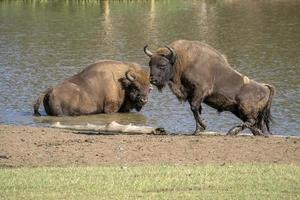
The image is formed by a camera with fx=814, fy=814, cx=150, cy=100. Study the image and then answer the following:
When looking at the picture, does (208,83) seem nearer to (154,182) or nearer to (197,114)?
(197,114)

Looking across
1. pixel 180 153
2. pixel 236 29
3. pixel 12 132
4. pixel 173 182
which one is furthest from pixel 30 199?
pixel 236 29

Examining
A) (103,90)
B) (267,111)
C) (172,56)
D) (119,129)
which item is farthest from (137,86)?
(267,111)

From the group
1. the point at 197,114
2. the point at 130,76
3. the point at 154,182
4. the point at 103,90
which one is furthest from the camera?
the point at 103,90

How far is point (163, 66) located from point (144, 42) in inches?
696

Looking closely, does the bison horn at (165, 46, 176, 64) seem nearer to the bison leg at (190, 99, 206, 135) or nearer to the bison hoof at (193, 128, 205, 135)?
the bison leg at (190, 99, 206, 135)

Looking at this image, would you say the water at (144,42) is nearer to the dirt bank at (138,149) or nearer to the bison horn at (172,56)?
the bison horn at (172,56)

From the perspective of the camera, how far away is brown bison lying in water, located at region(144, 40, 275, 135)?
16531 mm

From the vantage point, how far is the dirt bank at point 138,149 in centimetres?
1312

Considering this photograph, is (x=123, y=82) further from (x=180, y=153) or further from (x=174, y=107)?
(x=180, y=153)

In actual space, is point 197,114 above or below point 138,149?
below

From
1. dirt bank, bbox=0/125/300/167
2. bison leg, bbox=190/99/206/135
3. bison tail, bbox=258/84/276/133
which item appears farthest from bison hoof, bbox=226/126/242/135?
dirt bank, bbox=0/125/300/167

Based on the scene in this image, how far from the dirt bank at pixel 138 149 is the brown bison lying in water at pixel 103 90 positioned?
600cm

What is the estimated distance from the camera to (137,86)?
21.8 meters

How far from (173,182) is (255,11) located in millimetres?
36999
